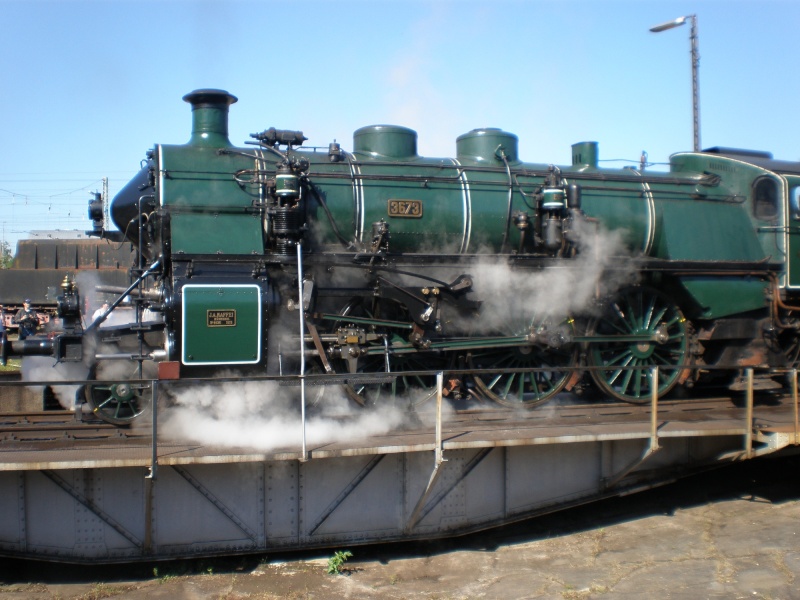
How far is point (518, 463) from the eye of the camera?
26.5 ft

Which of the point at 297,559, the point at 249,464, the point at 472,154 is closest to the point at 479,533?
the point at 297,559

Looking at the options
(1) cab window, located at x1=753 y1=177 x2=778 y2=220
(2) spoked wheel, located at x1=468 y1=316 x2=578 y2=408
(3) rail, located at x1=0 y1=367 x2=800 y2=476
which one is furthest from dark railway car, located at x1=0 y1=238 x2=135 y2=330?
(1) cab window, located at x1=753 y1=177 x2=778 y2=220

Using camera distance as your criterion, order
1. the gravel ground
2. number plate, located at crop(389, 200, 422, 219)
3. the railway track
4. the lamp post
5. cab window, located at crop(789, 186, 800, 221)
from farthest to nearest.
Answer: the lamp post, cab window, located at crop(789, 186, 800, 221), number plate, located at crop(389, 200, 422, 219), the railway track, the gravel ground

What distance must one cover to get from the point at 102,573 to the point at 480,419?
4228mm

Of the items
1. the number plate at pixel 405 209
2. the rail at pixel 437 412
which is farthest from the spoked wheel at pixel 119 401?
the number plate at pixel 405 209

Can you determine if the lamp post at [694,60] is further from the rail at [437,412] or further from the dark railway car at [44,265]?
the dark railway car at [44,265]

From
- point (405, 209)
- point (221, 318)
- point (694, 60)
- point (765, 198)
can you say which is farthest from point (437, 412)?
point (694, 60)

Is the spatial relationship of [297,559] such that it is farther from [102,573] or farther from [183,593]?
[102,573]

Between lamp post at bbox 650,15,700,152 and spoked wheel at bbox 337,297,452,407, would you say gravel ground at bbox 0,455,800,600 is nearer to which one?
spoked wheel at bbox 337,297,452,407

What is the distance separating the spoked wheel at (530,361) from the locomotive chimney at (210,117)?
13.1 feet

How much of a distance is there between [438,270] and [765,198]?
5198mm

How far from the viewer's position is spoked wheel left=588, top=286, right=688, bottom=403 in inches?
385

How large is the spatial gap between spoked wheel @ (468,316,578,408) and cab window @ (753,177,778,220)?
3627 mm

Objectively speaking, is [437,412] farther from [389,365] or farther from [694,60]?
[694,60]
